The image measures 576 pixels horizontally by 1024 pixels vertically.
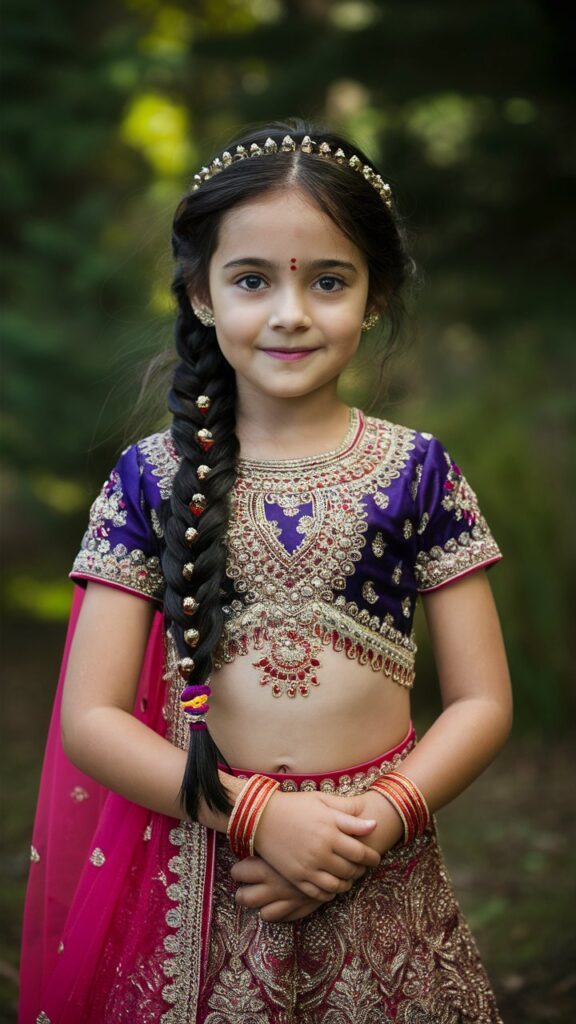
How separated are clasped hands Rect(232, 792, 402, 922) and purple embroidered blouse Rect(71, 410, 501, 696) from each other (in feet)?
0.70

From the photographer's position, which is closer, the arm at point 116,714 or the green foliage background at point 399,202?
the arm at point 116,714

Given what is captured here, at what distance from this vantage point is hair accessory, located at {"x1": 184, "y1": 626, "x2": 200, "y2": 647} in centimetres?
170

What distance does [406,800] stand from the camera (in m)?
1.70

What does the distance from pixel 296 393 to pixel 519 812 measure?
2926 millimetres

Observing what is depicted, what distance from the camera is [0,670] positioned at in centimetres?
570

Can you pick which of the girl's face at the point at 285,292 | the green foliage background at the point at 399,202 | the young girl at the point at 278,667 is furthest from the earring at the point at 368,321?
the green foliage background at the point at 399,202

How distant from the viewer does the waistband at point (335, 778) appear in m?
1.75

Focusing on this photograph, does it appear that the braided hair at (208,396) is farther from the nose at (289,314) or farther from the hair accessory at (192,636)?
the nose at (289,314)

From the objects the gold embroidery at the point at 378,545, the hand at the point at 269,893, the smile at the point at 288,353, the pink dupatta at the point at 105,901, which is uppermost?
the smile at the point at 288,353

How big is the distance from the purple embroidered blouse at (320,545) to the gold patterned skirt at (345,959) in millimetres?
243

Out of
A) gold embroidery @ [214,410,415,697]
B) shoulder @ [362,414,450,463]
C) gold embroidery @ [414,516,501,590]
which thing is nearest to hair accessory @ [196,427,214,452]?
gold embroidery @ [214,410,415,697]

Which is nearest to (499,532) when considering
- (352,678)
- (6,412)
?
(6,412)

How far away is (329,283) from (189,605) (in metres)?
0.62

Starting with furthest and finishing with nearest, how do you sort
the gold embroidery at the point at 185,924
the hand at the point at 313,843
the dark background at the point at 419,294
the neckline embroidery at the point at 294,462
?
the dark background at the point at 419,294, the neckline embroidery at the point at 294,462, the gold embroidery at the point at 185,924, the hand at the point at 313,843
